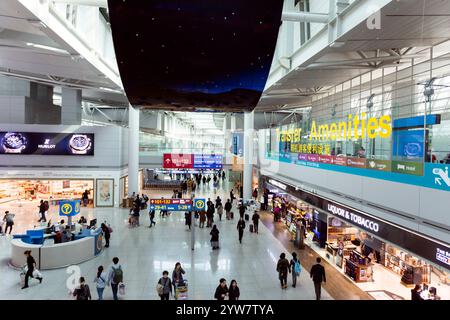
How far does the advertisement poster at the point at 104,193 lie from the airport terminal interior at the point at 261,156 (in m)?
0.07

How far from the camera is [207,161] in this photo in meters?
24.4

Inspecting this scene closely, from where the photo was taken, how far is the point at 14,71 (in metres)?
17.8

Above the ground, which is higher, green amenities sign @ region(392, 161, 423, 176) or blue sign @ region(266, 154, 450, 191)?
green amenities sign @ region(392, 161, 423, 176)

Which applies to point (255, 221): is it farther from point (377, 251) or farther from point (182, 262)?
point (377, 251)

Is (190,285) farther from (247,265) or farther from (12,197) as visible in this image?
(12,197)

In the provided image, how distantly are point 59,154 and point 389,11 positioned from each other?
1957cm

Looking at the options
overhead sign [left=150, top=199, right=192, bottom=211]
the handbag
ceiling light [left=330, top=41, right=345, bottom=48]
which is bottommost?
the handbag

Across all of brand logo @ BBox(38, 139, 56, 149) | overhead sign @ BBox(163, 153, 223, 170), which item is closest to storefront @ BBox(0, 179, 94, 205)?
brand logo @ BBox(38, 139, 56, 149)

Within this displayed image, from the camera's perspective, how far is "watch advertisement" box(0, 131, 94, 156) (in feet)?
63.1

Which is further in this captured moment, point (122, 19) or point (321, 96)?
point (321, 96)

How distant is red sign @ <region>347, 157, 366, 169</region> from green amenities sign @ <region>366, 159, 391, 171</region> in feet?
0.80

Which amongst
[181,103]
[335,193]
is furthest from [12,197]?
[181,103]

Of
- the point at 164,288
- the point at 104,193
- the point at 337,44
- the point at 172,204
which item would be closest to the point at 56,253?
the point at 172,204

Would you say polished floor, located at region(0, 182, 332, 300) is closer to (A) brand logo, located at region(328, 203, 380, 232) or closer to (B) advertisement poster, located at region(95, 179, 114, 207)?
(A) brand logo, located at region(328, 203, 380, 232)
